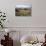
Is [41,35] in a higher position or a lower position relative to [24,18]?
lower

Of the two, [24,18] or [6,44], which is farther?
[24,18]

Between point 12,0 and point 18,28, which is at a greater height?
point 12,0

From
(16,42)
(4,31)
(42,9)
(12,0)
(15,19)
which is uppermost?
(12,0)

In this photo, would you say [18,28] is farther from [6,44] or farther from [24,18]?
[6,44]

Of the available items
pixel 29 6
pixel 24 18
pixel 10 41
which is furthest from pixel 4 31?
pixel 29 6

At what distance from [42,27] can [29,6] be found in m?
0.59

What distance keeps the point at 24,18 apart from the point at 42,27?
1.59ft

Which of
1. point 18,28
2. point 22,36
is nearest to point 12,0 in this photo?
point 18,28

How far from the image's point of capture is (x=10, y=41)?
10.2ft

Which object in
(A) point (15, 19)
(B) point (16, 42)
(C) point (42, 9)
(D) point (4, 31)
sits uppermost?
(C) point (42, 9)

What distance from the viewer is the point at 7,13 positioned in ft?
10.6

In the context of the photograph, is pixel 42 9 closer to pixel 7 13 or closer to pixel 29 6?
pixel 29 6

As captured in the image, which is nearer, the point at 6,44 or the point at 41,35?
the point at 6,44

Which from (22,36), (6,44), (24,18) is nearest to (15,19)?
(24,18)
